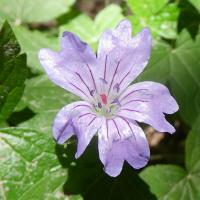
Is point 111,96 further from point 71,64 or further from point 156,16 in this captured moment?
point 156,16

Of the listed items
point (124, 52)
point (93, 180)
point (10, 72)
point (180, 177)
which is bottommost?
point (180, 177)

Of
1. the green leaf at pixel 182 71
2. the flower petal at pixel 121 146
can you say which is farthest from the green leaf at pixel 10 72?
the green leaf at pixel 182 71

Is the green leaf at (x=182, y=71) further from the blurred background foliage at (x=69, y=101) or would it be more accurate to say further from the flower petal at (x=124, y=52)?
the flower petal at (x=124, y=52)

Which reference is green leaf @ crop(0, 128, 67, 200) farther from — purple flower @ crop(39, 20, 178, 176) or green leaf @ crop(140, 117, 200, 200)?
green leaf @ crop(140, 117, 200, 200)

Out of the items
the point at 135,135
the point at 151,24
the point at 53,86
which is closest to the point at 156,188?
the point at 135,135

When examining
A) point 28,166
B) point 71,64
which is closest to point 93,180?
point 28,166
